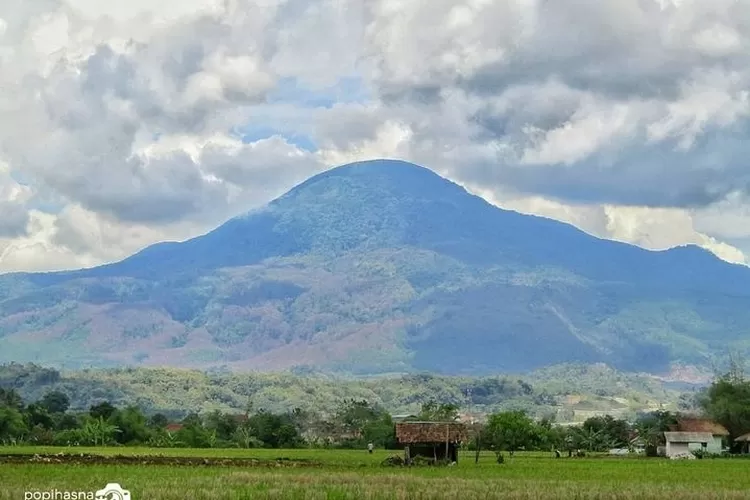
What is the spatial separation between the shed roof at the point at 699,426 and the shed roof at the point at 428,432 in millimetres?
36139

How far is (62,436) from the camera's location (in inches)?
3824

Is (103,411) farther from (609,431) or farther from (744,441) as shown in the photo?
(744,441)

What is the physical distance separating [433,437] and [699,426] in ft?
130

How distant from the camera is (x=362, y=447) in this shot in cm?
9875

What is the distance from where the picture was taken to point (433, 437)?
67062 millimetres

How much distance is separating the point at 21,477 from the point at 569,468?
1222 inches

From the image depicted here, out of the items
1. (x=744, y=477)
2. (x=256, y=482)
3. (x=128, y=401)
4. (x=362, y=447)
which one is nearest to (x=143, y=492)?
(x=256, y=482)

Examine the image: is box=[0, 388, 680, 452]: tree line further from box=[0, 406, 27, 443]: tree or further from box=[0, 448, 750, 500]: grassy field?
box=[0, 448, 750, 500]: grassy field

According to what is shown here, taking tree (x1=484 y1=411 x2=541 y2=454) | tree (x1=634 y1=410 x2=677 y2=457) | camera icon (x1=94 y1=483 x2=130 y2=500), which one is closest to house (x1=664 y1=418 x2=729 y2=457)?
tree (x1=634 y1=410 x2=677 y2=457)

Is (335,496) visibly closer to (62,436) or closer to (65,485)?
(65,485)

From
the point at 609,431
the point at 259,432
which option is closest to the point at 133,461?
the point at 259,432

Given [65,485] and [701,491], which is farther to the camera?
[701,491]

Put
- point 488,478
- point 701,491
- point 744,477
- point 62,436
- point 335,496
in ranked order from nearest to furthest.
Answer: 1. point 335,496
2. point 701,491
3. point 488,478
4. point 744,477
5. point 62,436

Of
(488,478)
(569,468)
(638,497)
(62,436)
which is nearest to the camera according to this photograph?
(638,497)
